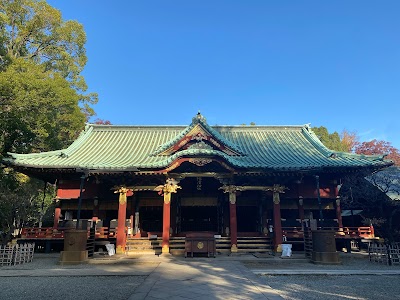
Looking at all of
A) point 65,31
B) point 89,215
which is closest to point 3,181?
point 89,215

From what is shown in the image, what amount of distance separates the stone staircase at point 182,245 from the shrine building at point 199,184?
36 centimetres

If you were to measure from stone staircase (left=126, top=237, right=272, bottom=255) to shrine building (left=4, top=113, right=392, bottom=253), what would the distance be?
36 centimetres

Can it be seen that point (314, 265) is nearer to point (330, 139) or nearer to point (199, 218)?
point (199, 218)

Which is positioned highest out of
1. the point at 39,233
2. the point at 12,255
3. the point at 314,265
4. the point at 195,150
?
the point at 195,150

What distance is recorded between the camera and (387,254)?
541 inches

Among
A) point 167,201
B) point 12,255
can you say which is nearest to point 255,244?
point 167,201

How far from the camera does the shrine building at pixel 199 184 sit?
17.5 metres

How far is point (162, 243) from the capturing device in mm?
17031

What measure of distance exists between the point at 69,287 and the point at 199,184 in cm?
1101

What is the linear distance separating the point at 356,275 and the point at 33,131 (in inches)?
904

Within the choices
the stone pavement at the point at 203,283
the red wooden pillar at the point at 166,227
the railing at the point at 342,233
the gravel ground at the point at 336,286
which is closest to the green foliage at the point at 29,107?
the red wooden pillar at the point at 166,227

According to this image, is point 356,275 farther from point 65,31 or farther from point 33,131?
point 65,31

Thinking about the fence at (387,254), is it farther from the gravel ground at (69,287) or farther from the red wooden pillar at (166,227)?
the gravel ground at (69,287)

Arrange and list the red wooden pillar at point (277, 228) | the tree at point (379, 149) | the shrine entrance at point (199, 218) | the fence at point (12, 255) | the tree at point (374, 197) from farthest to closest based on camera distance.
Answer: the tree at point (379, 149)
the shrine entrance at point (199, 218)
the tree at point (374, 197)
the red wooden pillar at point (277, 228)
the fence at point (12, 255)
